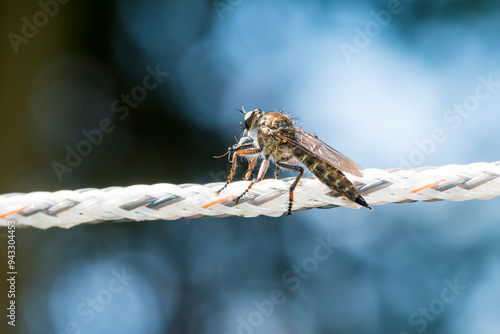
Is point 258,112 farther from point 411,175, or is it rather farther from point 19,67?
point 19,67

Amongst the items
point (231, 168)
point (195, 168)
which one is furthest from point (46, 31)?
point (231, 168)

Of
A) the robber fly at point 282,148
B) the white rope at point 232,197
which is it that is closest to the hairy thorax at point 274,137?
the robber fly at point 282,148

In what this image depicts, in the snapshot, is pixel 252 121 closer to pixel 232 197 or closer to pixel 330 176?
pixel 330 176

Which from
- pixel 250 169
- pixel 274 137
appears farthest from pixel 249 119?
pixel 250 169

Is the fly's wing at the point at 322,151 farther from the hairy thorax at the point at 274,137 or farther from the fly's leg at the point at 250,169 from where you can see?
the fly's leg at the point at 250,169

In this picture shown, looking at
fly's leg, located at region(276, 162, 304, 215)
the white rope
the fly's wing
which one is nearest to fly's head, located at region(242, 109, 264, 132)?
the fly's wing

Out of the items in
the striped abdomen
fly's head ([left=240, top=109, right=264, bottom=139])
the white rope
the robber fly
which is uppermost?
fly's head ([left=240, top=109, right=264, bottom=139])

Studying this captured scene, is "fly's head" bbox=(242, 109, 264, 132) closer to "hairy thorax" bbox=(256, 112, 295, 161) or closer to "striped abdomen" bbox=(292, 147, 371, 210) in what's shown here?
"hairy thorax" bbox=(256, 112, 295, 161)
